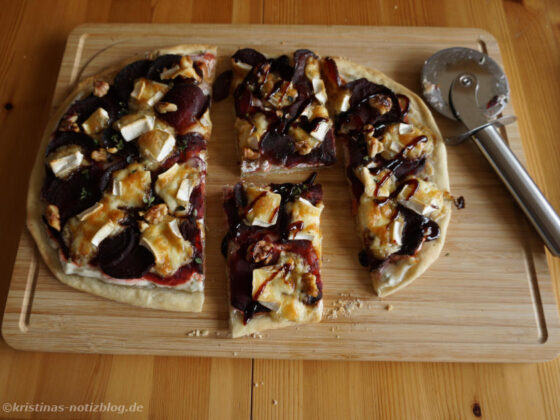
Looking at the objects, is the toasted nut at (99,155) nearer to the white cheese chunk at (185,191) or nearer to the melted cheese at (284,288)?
the white cheese chunk at (185,191)

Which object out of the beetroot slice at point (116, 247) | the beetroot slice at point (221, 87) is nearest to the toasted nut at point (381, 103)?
the beetroot slice at point (221, 87)

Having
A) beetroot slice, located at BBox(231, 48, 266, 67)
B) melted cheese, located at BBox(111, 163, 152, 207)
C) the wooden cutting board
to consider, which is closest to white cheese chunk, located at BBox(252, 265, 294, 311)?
the wooden cutting board

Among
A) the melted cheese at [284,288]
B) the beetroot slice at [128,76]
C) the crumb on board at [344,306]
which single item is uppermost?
the beetroot slice at [128,76]

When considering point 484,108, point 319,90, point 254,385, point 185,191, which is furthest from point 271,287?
point 484,108

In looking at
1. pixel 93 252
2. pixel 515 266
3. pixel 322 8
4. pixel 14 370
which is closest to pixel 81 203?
pixel 93 252

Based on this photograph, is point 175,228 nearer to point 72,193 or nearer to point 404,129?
point 72,193

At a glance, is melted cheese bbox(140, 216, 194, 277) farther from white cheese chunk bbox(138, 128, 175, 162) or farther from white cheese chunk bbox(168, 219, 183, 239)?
white cheese chunk bbox(138, 128, 175, 162)

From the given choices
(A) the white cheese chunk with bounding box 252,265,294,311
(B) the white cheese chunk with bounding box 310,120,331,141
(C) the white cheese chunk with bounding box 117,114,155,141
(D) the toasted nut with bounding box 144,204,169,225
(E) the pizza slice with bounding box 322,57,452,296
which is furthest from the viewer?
(B) the white cheese chunk with bounding box 310,120,331,141
